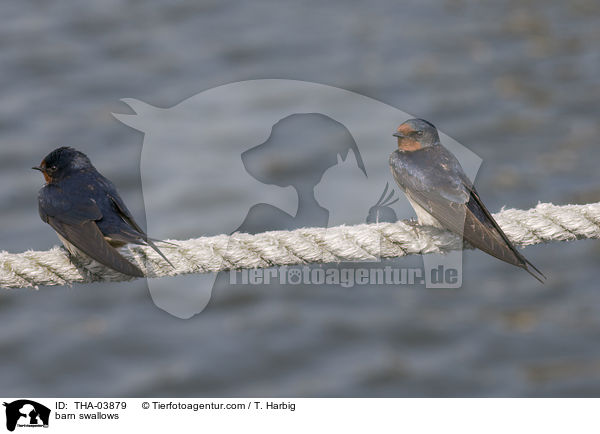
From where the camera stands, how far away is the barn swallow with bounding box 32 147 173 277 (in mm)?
3229

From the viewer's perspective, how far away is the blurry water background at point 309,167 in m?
6.08

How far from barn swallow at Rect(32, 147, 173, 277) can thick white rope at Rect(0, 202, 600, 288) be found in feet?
0.23

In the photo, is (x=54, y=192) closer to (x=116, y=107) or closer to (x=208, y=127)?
(x=208, y=127)

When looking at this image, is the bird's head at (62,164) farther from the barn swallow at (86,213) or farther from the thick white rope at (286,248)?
the thick white rope at (286,248)

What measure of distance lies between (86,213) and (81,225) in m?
0.08

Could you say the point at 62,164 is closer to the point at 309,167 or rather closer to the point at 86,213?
the point at 86,213

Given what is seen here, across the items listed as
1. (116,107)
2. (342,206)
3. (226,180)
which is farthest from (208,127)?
(342,206)

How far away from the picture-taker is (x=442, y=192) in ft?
11.7

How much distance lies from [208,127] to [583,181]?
308 centimetres

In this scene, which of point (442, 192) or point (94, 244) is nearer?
point (94, 244)

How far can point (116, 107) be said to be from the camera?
861cm
